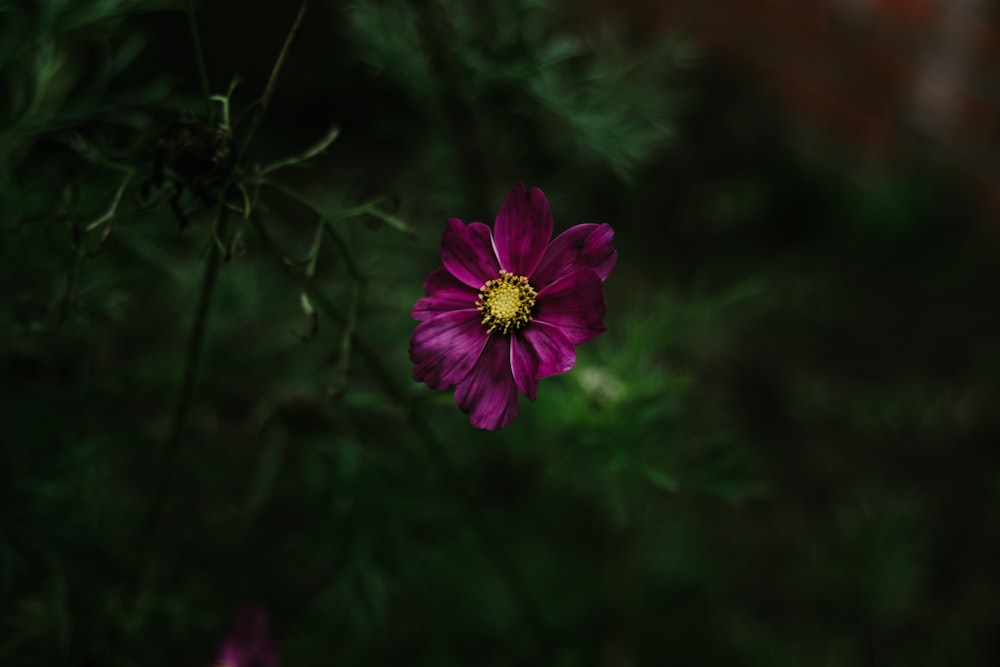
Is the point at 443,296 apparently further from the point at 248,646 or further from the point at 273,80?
the point at 248,646

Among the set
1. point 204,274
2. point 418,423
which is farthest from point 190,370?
point 418,423

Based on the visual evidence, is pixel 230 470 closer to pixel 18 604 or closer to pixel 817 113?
pixel 18 604

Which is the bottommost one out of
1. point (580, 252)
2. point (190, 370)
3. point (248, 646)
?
point (248, 646)

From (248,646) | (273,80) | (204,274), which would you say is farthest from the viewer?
(248,646)

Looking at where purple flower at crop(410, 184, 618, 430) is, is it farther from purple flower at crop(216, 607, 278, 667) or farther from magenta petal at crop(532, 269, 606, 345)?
purple flower at crop(216, 607, 278, 667)

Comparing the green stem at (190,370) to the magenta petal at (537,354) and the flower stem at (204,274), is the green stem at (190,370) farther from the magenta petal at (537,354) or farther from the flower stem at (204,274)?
the magenta petal at (537,354)

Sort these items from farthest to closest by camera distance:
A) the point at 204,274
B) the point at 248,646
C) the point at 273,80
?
1. the point at 248,646
2. the point at 204,274
3. the point at 273,80

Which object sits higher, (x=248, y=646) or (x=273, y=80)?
(x=273, y=80)

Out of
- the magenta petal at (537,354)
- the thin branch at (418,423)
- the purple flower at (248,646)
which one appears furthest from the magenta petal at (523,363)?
the purple flower at (248,646)

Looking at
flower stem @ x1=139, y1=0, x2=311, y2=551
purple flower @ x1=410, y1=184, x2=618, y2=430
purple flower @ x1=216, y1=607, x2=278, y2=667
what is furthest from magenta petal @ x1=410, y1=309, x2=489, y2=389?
purple flower @ x1=216, y1=607, x2=278, y2=667
